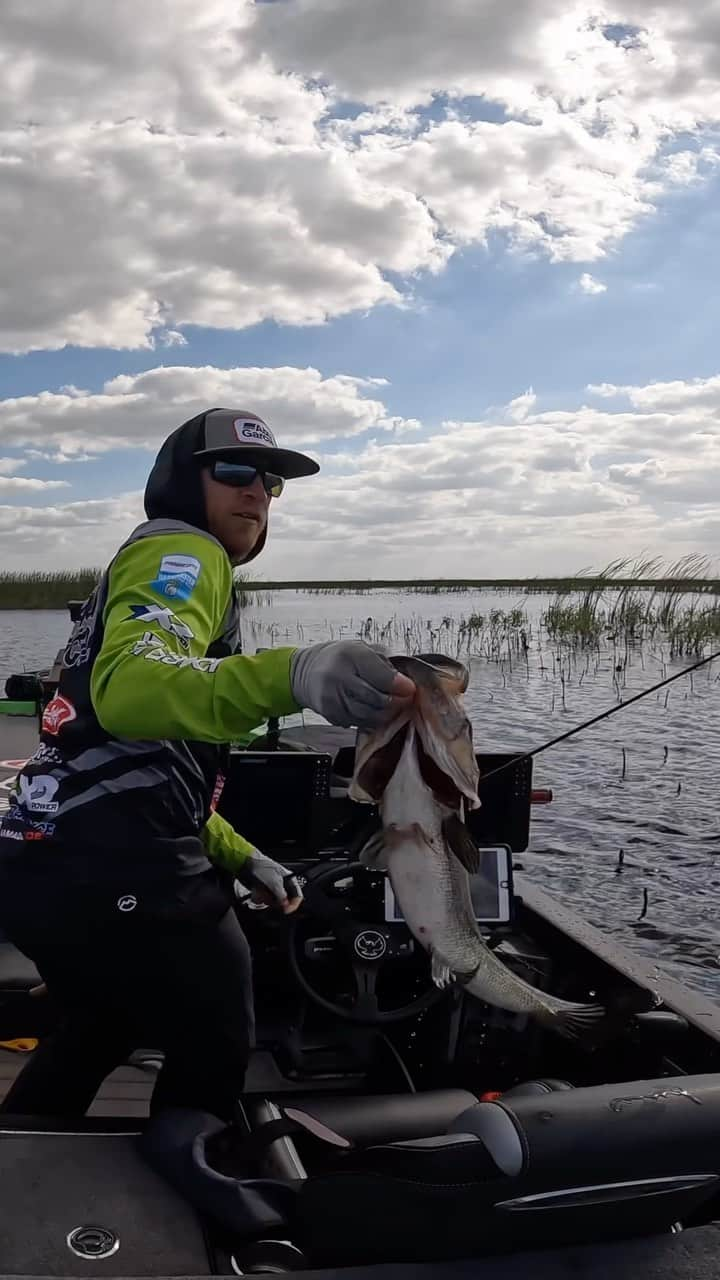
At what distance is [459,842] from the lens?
75.1 inches

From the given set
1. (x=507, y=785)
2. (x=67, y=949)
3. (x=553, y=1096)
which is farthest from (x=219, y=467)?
(x=507, y=785)

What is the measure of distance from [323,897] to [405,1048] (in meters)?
0.74

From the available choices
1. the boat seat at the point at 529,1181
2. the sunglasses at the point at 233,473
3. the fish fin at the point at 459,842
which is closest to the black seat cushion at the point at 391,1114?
the boat seat at the point at 529,1181

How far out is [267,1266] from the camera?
2191 mm

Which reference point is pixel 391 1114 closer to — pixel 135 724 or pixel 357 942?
pixel 357 942

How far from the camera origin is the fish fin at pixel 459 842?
1878 millimetres

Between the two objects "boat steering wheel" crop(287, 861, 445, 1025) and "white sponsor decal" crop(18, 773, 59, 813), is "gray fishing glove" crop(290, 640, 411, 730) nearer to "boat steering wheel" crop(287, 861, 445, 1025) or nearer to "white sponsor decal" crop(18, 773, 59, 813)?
"white sponsor decal" crop(18, 773, 59, 813)

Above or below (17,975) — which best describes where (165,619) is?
above

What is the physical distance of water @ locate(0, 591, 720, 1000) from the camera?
812cm

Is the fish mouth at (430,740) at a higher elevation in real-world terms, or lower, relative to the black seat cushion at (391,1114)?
higher

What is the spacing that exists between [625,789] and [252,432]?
10456 mm

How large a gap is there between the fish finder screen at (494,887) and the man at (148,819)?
1.56m

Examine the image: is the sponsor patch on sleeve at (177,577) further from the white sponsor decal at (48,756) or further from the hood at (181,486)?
the white sponsor decal at (48,756)

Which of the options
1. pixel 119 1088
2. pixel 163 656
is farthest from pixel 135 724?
pixel 119 1088
